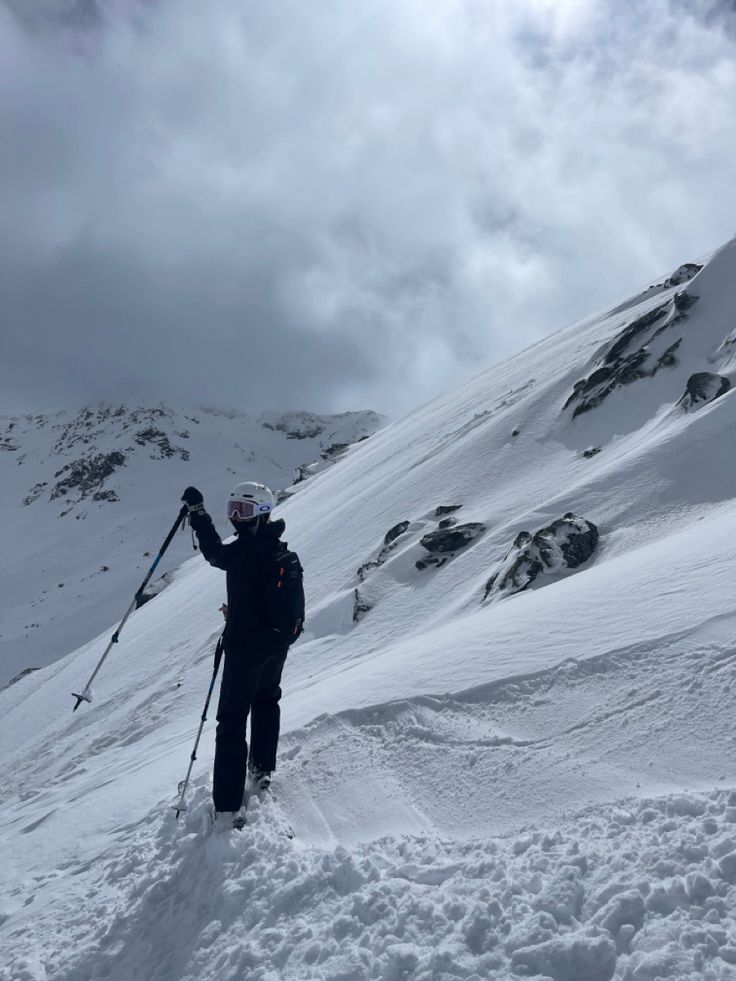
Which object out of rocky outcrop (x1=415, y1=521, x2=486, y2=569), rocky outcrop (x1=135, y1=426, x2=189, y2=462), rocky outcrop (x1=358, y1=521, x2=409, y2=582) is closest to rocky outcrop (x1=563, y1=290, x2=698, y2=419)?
rocky outcrop (x1=358, y1=521, x2=409, y2=582)

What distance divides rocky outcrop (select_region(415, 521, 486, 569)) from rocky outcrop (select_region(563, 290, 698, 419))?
7098 mm

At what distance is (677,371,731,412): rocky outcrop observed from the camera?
1625 cm

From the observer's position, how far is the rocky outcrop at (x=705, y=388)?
16.2m

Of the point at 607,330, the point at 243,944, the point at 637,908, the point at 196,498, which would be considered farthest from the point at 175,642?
the point at 607,330

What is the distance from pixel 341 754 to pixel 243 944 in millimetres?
1817

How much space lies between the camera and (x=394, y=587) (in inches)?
603

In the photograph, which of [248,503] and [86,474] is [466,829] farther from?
[86,474]

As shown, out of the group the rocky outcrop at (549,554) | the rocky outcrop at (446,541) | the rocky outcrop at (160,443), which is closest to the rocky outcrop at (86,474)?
the rocky outcrop at (160,443)

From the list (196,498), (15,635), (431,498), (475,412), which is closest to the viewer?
(196,498)

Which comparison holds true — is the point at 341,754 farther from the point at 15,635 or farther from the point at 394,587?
the point at 15,635

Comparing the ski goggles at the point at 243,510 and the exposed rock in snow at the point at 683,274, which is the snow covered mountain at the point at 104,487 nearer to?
the exposed rock in snow at the point at 683,274

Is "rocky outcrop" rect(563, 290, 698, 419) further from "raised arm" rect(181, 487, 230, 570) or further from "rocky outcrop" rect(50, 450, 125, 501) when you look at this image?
"rocky outcrop" rect(50, 450, 125, 501)

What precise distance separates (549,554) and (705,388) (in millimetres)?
7680

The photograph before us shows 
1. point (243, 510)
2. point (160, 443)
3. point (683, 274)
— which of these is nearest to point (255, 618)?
point (243, 510)
